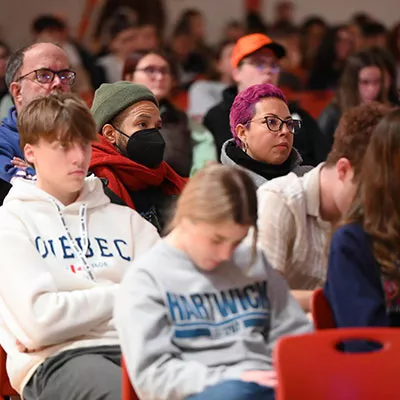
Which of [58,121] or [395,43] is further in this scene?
[395,43]

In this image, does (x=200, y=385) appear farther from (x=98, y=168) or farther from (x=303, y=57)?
(x=303, y=57)

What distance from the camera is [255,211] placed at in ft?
8.45

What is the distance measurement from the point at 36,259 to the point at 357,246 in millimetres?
916

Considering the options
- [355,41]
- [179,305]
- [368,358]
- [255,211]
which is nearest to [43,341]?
[179,305]

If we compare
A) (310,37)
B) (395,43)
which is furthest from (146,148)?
(310,37)

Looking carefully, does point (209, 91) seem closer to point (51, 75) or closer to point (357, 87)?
point (357, 87)

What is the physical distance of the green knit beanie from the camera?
377 cm

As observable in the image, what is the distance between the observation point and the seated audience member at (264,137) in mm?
3700

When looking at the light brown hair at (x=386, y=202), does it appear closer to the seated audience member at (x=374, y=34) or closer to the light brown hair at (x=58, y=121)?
the light brown hair at (x=58, y=121)

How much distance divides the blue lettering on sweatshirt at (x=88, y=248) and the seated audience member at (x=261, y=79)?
1950 mm

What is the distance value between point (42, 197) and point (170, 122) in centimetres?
230

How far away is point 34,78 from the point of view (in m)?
3.96

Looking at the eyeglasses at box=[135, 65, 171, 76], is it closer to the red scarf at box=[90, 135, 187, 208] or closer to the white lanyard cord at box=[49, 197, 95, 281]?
the red scarf at box=[90, 135, 187, 208]

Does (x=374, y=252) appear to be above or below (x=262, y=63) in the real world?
below
